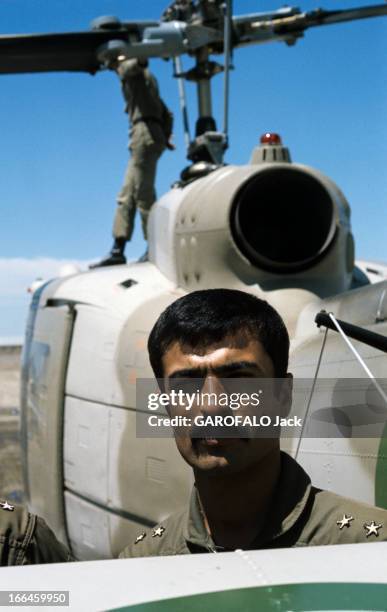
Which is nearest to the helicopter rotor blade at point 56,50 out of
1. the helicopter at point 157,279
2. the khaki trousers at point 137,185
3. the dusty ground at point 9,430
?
the helicopter at point 157,279

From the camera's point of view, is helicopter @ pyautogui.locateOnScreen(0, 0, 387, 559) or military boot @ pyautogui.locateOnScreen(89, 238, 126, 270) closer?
helicopter @ pyautogui.locateOnScreen(0, 0, 387, 559)

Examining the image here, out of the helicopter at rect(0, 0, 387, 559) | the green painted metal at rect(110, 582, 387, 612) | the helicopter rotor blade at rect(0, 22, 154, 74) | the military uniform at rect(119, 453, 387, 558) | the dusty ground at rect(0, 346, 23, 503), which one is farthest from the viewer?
the dusty ground at rect(0, 346, 23, 503)

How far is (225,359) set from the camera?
58.4 inches

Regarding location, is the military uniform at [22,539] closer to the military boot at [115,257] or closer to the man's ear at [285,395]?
the man's ear at [285,395]

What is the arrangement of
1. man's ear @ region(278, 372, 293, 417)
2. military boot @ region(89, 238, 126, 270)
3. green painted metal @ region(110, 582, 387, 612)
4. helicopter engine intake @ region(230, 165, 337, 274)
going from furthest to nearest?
1. military boot @ region(89, 238, 126, 270)
2. helicopter engine intake @ region(230, 165, 337, 274)
3. man's ear @ region(278, 372, 293, 417)
4. green painted metal @ region(110, 582, 387, 612)

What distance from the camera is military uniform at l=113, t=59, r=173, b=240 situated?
235 inches

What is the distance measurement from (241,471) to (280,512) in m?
0.11

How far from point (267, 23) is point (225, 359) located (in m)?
4.49

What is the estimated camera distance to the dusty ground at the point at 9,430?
8.41 meters

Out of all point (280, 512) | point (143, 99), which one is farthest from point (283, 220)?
point (280, 512)

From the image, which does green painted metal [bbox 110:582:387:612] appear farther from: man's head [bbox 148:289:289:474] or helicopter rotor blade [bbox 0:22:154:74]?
helicopter rotor blade [bbox 0:22:154:74]

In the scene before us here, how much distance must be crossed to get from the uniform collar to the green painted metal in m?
0.26

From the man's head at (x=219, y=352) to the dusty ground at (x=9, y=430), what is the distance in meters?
5.00

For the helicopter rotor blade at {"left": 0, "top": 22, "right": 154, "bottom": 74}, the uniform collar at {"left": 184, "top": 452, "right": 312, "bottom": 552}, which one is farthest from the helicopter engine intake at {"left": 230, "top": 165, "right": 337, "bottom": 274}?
the uniform collar at {"left": 184, "top": 452, "right": 312, "bottom": 552}
